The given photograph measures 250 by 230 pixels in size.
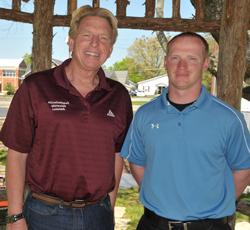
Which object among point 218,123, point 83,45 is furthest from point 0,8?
point 218,123

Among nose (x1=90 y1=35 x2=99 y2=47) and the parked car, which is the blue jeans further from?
the parked car

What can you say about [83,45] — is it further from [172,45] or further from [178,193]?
[178,193]

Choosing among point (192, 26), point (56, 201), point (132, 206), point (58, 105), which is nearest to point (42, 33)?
point (192, 26)

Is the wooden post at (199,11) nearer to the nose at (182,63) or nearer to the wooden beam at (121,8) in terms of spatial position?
the wooden beam at (121,8)

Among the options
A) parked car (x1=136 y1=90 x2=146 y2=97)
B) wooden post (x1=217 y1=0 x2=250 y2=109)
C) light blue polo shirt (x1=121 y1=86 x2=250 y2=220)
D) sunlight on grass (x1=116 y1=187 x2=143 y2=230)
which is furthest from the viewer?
parked car (x1=136 y1=90 x2=146 y2=97)

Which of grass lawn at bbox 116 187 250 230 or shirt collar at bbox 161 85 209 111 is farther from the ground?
shirt collar at bbox 161 85 209 111

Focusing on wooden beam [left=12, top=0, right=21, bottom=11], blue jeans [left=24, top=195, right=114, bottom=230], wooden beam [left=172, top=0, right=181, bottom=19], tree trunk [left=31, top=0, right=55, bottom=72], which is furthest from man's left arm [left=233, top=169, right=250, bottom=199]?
wooden beam [left=12, top=0, right=21, bottom=11]

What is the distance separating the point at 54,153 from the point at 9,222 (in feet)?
1.52

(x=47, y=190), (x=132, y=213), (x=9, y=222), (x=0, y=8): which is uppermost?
(x=0, y=8)

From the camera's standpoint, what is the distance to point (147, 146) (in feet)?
8.20

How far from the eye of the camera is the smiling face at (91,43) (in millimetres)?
2445

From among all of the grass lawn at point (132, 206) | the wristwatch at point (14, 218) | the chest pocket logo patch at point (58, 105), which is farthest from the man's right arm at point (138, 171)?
the grass lawn at point (132, 206)

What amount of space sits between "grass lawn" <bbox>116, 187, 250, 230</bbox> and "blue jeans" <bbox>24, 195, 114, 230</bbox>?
395 centimetres

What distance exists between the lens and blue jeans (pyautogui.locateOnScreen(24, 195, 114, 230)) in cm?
241
